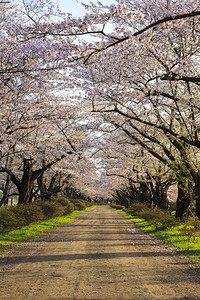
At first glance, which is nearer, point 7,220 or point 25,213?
point 7,220

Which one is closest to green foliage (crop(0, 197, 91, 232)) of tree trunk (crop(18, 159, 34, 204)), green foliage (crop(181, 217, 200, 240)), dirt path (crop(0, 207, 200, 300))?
tree trunk (crop(18, 159, 34, 204))

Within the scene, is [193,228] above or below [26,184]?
below

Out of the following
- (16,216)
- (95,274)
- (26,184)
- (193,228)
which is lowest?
(95,274)

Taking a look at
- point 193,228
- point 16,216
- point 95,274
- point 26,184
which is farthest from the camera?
point 26,184

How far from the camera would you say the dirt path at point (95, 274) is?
5.30 m

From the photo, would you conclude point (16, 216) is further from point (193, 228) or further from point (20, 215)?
point (193, 228)

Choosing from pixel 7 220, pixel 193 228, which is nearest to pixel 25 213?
pixel 7 220

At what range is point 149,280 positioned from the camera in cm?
628

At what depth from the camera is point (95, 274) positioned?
671cm

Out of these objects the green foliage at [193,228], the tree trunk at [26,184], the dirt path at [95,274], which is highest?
the tree trunk at [26,184]

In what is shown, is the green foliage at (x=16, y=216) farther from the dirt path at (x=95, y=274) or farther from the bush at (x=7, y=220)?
the dirt path at (x=95, y=274)

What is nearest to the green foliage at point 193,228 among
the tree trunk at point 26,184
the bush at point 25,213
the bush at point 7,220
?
the bush at point 7,220

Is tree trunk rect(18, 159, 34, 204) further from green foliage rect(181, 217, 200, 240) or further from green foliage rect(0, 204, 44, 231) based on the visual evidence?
green foliage rect(181, 217, 200, 240)

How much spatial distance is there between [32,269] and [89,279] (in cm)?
178
